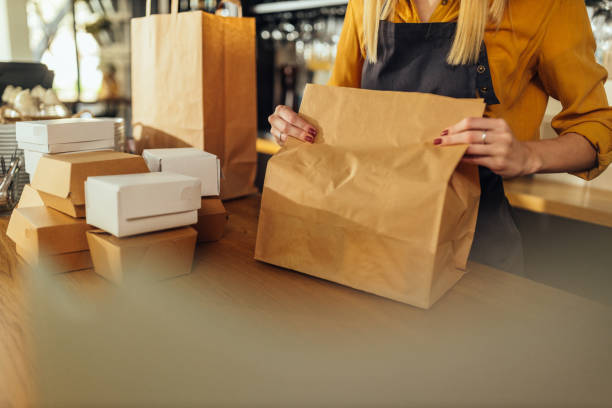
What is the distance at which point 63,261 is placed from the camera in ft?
2.36

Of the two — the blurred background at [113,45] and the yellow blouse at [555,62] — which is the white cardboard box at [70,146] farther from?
the yellow blouse at [555,62]

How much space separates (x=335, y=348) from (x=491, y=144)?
354mm

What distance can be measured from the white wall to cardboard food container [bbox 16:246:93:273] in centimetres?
261

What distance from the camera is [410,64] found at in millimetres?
926

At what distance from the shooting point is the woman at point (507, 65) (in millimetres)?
829

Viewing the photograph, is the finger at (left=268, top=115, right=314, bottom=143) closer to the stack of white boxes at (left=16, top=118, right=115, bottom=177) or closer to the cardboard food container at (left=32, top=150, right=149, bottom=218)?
the cardboard food container at (left=32, top=150, right=149, bottom=218)

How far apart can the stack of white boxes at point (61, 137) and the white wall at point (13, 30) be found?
2.28m

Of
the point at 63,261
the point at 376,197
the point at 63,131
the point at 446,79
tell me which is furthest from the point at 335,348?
the point at 63,131

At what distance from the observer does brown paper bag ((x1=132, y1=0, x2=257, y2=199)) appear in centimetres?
112

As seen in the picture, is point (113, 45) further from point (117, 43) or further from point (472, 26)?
point (472, 26)

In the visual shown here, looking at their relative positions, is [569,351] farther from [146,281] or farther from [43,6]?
[43,6]

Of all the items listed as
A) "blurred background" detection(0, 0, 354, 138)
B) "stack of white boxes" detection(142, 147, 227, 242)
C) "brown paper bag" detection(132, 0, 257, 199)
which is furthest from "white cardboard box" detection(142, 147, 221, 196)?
"blurred background" detection(0, 0, 354, 138)

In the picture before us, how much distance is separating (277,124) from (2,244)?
53cm

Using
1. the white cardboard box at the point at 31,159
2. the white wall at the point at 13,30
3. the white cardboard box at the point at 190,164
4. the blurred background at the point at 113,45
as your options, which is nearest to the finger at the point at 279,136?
the white cardboard box at the point at 190,164
